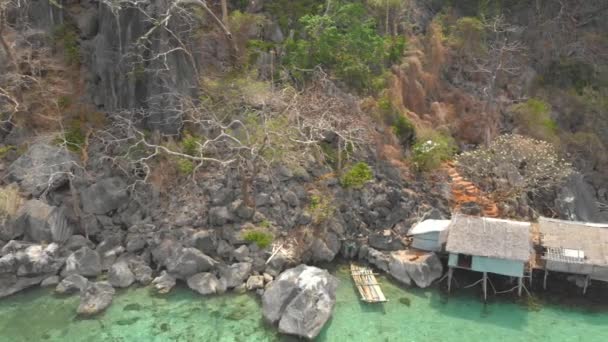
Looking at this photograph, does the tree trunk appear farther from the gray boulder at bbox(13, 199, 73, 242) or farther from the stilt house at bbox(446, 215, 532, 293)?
the stilt house at bbox(446, 215, 532, 293)

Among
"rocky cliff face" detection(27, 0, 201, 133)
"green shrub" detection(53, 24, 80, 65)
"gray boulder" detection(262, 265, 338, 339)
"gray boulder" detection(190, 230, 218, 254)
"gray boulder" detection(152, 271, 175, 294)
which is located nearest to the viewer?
"gray boulder" detection(262, 265, 338, 339)

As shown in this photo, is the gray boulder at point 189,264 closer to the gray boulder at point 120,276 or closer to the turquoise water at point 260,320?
the turquoise water at point 260,320

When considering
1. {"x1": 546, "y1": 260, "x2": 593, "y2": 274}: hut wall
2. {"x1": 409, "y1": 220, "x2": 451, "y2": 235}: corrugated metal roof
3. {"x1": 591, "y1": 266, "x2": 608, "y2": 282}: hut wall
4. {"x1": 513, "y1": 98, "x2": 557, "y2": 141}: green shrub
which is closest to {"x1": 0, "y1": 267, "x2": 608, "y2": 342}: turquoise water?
{"x1": 591, "y1": 266, "x2": 608, "y2": 282}: hut wall

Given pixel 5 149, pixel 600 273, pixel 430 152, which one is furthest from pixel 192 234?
pixel 600 273

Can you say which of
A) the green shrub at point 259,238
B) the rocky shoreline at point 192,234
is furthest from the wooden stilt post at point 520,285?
the green shrub at point 259,238

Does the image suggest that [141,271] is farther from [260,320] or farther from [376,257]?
[376,257]

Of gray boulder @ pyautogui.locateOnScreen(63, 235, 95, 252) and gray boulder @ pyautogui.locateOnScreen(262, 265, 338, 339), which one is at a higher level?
gray boulder @ pyautogui.locateOnScreen(63, 235, 95, 252)
